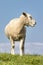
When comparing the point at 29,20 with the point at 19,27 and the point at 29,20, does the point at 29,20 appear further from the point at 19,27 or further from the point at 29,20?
the point at 19,27

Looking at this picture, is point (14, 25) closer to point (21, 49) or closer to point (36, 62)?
point (21, 49)

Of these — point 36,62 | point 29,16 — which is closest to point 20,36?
point 29,16

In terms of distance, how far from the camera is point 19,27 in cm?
1569

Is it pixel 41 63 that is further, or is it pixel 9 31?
pixel 9 31

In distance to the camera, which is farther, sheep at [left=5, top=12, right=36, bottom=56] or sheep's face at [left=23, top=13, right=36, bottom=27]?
sheep's face at [left=23, top=13, right=36, bottom=27]

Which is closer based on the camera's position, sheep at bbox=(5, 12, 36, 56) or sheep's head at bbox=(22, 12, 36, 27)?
sheep at bbox=(5, 12, 36, 56)

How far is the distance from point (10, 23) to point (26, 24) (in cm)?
87

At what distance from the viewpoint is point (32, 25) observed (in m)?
15.7

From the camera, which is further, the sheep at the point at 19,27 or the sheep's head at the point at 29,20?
the sheep's head at the point at 29,20

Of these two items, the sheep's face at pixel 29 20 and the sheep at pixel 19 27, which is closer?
the sheep at pixel 19 27

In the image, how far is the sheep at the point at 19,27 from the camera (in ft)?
50.3

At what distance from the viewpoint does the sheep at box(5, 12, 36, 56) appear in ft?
50.3

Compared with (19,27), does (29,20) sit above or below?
above

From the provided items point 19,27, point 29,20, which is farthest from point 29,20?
point 19,27
